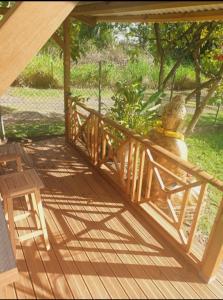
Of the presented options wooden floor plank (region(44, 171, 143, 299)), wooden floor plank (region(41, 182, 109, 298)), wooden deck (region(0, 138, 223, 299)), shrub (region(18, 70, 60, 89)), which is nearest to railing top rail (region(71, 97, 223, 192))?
wooden deck (region(0, 138, 223, 299))

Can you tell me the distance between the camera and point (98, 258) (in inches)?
119

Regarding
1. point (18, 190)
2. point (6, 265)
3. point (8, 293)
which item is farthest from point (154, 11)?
point (8, 293)

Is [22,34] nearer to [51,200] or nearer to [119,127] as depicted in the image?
[119,127]

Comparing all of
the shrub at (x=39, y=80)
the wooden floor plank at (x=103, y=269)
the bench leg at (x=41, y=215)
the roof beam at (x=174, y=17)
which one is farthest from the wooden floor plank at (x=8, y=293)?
the shrub at (x=39, y=80)

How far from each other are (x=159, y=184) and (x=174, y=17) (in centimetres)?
298

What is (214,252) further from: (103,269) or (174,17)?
(174,17)

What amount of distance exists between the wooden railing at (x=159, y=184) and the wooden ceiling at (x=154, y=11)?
1.63m

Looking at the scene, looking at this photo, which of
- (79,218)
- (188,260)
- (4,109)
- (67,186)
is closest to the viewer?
(188,260)

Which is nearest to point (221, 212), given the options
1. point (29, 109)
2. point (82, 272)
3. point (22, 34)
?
point (82, 272)

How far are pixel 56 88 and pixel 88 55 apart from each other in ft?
13.5

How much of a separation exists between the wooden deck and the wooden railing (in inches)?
6.7

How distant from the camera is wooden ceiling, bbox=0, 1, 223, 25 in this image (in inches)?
130

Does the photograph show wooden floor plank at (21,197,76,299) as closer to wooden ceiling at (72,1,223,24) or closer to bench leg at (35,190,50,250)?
bench leg at (35,190,50,250)

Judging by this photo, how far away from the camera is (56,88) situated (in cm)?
1288
